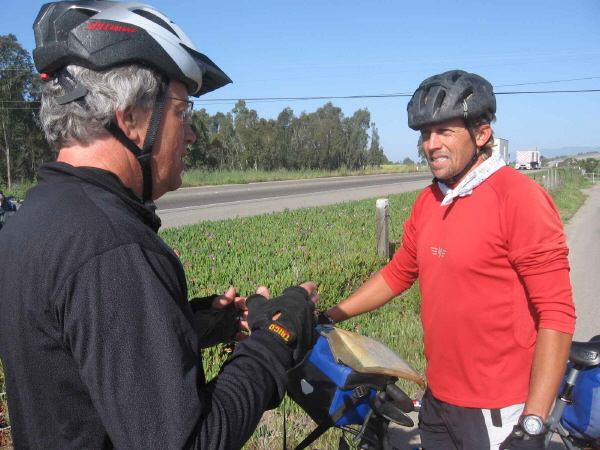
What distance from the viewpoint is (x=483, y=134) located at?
251 centimetres

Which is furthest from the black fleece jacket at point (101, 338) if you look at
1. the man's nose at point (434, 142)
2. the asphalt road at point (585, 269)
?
the asphalt road at point (585, 269)

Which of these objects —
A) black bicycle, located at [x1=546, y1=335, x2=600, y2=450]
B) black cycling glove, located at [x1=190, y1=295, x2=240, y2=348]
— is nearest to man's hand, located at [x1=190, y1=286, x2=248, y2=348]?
black cycling glove, located at [x1=190, y1=295, x2=240, y2=348]

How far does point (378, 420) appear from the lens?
6.63 feet

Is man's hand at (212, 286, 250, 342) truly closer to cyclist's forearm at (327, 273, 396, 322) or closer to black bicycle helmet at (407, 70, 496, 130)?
cyclist's forearm at (327, 273, 396, 322)

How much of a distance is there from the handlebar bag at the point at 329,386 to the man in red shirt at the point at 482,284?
524 mm

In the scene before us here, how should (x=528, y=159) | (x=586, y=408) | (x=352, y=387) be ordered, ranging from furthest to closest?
(x=528, y=159) → (x=586, y=408) → (x=352, y=387)

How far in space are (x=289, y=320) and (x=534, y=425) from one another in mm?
1104

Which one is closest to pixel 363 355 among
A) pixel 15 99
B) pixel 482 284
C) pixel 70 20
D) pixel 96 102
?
pixel 482 284

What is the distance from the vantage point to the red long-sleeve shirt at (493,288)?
202 centimetres

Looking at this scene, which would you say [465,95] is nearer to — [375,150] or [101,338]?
[101,338]

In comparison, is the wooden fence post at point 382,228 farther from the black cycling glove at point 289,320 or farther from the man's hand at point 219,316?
the black cycling glove at point 289,320

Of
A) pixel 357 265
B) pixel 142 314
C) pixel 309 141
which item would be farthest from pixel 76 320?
pixel 309 141

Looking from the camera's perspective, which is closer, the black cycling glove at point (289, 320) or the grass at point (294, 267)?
the black cycling glove at point (289, 320)

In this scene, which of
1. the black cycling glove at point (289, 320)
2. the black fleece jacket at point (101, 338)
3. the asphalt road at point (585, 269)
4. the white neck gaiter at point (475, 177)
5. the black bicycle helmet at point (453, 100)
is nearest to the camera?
the black fleece jacket at point (101, 338)
